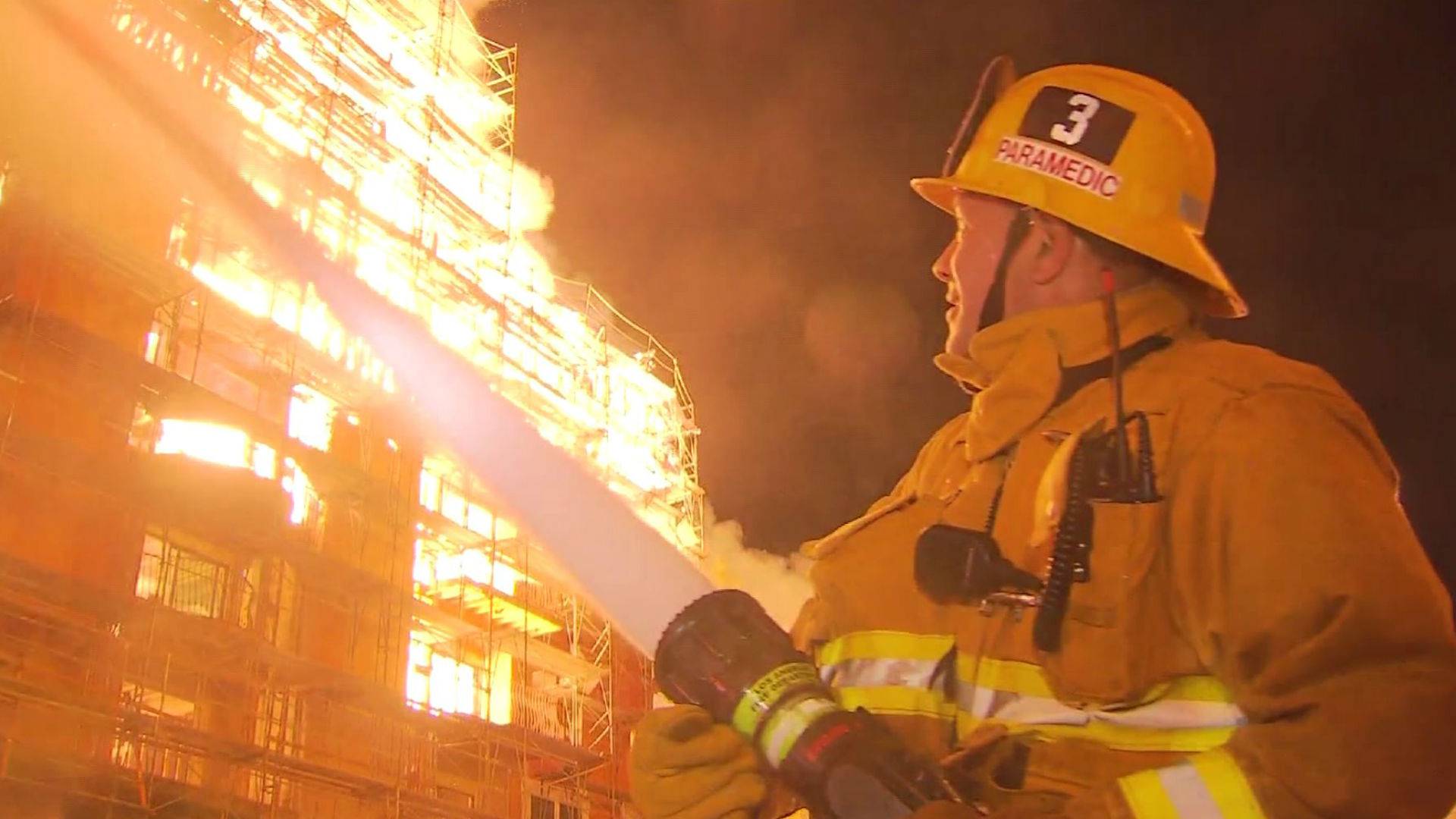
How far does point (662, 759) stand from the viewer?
2.11 meters

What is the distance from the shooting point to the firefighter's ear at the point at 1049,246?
96.0 inches

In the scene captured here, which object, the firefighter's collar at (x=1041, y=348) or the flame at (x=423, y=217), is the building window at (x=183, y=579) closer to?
the flame at (x=423, y=217)

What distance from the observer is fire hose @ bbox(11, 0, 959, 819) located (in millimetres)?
1793

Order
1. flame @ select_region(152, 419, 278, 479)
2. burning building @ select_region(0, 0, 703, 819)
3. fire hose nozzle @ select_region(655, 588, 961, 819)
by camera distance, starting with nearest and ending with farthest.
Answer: fire hose nozzle @ select_region(655, 588, 961, 819) → burning building @ select_region(0, 0, 703, 819) → flame @ select_region(152, 419, 278, 479)

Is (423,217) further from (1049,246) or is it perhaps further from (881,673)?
(881,673)

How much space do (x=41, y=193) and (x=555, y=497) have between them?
989cm

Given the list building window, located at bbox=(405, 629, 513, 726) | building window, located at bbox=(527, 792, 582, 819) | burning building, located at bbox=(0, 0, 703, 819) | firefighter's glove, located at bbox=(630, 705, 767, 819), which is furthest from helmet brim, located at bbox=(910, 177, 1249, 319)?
building window, located at bbox=(527, 792, 582, 819)

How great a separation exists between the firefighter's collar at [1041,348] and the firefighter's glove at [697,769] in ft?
2.32

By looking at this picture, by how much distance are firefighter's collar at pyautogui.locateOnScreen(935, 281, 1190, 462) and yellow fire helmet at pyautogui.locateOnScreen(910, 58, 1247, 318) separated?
0.09 meters

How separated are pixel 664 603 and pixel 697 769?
29 cm

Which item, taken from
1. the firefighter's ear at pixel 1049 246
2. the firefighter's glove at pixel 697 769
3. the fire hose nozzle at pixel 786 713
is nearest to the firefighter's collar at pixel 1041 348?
the firefighter's ear at pixel 1049 246

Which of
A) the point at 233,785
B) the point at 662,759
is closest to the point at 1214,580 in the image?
the point at 662,759

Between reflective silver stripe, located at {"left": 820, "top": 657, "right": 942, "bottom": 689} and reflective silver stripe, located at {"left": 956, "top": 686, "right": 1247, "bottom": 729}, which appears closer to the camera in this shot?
reflective silver stripe, located at {"left": 956, "top": 686, "right": 1247, "bottom": 729}

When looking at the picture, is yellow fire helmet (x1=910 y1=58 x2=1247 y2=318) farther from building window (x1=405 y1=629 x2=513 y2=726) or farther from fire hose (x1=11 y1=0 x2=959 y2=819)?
building window (x1=405 y1=629 x2=513 y2=726)
